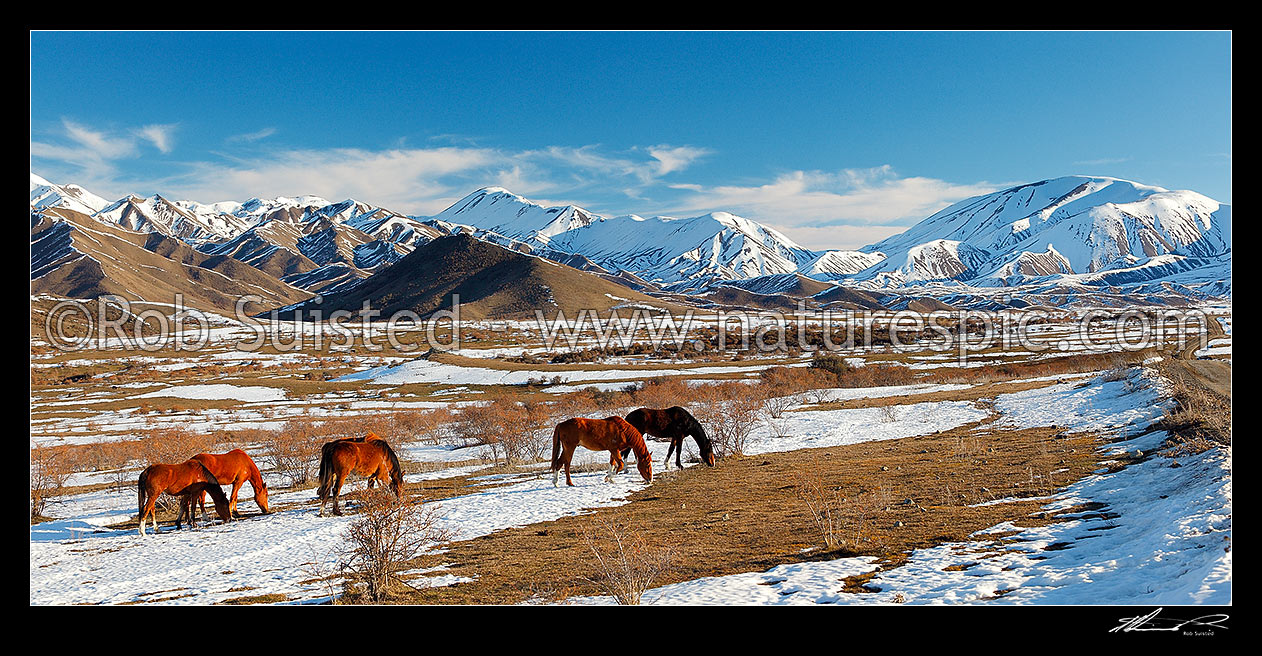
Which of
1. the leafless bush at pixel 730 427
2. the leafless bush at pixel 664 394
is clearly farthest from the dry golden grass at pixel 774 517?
the leafless bush at pixel 664 394

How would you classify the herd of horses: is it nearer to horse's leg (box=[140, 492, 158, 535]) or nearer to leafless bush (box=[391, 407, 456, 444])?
horse's leg (box=[140, 492, 158, 535])

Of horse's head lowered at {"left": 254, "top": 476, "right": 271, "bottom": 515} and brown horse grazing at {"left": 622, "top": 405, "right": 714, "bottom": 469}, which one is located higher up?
brown horse grazing at {"left": 622, "top": 405, "right": 714, "bottom": 469}

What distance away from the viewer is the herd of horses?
33.3 feet

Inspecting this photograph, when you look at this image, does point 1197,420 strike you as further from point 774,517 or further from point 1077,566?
point 774,517

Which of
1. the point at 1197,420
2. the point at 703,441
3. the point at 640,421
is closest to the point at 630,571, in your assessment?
the point at 640,421

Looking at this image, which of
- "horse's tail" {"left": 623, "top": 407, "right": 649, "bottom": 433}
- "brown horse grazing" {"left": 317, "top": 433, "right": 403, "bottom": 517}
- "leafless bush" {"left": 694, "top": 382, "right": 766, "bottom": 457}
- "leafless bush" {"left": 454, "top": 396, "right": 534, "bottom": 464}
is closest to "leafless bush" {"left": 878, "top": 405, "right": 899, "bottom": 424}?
"leafless bush" {"left": 694, "top": 382, "right": 766, "bottom": 457}

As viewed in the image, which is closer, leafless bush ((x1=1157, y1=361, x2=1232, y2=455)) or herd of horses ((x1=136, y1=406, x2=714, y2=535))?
leafless bush ((x1=1157, y1=361, x2=1232, y2=455))

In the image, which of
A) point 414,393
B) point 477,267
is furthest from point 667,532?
point 477,267

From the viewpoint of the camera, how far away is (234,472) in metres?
11.1

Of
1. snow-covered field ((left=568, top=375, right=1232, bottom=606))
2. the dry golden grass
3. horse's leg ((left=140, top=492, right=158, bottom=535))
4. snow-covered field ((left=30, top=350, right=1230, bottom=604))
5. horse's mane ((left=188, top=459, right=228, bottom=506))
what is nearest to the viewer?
snow-covered field ((left=568, top=375, right=1232, bottom=606))

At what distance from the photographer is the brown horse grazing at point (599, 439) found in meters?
13.4

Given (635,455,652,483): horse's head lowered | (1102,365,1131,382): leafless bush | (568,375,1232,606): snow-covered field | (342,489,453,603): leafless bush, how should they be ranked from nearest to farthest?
(568,375,1232,606): snow-covered field, (342,489,453,603): leafless bush, (635,455,652,483): horse's head lowered, (1102,365,1131,382): leafless bush
